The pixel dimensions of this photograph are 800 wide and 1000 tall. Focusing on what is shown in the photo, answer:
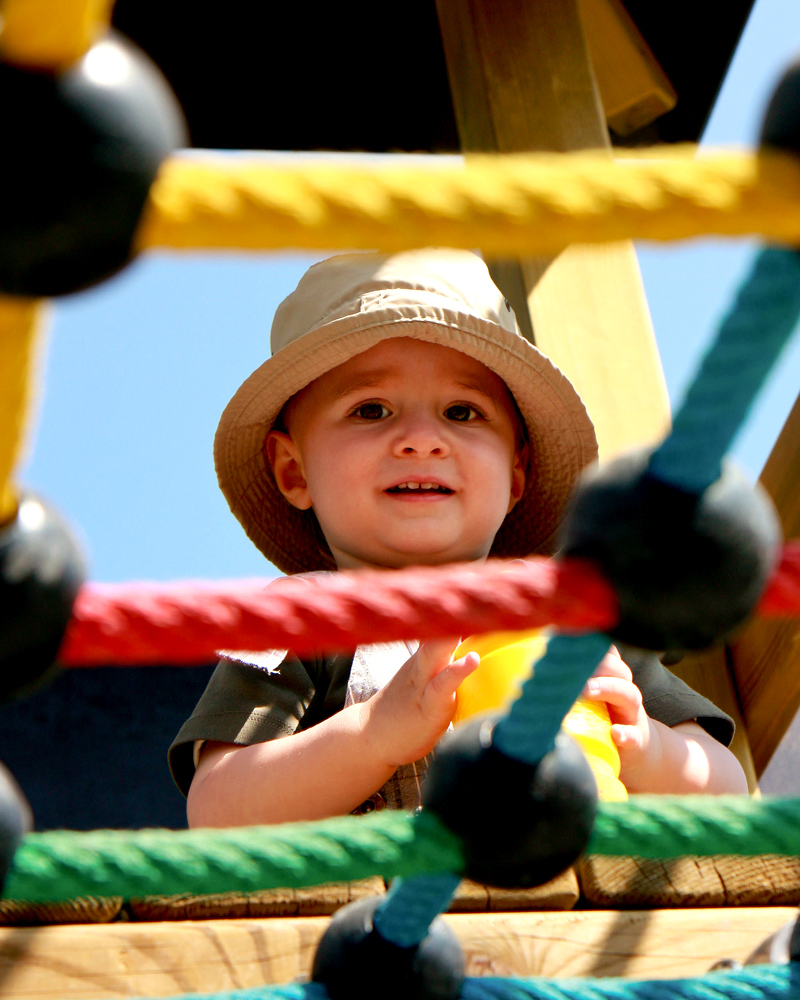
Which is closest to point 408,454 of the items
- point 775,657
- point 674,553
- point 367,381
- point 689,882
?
point 367,381

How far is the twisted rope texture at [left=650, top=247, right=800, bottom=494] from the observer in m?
0.45

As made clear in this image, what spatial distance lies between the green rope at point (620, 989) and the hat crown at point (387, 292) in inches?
42.7

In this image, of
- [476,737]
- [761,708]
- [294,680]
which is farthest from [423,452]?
[476,737]

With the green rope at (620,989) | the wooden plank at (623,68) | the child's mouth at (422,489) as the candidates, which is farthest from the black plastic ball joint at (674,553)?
the wooden plank at (623,68)

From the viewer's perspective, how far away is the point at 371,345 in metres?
1.61

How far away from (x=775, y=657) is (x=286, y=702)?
0.74 m

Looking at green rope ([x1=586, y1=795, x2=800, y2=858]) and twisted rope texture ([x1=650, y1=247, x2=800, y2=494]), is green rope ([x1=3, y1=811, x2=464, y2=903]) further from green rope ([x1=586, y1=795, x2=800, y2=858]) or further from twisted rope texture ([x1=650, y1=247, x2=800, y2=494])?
twisted rope texture ([x1=650, y1=247, x2=800, y2=494])

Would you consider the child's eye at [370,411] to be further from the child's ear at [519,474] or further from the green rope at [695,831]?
the green rope at [695,831]

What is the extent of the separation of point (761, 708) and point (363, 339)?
2.70 ft

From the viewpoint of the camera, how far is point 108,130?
1.19ft

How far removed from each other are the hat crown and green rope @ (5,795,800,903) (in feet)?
3.51

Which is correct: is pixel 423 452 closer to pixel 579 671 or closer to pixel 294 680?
pixel 294 680

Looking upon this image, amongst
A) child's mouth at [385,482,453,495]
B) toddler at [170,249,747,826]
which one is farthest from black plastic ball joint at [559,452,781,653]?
child's mouth at [385,482,453,495]

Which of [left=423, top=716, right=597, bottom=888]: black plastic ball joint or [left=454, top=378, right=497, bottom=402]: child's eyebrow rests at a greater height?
[left=423, top=716, right=597, bottom=888]: black plastic ball joint
